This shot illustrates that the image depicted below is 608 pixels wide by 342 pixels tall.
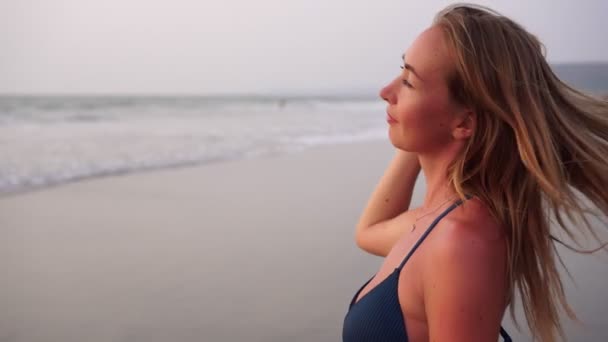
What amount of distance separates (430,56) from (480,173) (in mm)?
302

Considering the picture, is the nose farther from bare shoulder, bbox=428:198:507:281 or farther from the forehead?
bare shoulder, bbox=428:198:507:281

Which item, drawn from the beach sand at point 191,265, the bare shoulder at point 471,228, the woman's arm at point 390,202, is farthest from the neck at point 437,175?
the beach sand at point 191,265

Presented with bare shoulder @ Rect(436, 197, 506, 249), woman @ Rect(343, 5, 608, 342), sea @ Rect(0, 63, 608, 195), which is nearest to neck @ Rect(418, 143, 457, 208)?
woman @ Rect(343, 5, 608, 342)

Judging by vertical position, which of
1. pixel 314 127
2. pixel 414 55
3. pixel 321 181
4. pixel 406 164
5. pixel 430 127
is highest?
pixel 414 55

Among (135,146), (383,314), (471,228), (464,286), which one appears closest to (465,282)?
(464,286)

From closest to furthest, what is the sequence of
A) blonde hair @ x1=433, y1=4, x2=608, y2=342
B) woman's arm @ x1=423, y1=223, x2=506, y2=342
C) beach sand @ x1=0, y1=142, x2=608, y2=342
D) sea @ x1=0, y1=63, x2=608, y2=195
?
woman's arm @ x1=423, y1=223, x2=506, y2=342, blonde hair @ x1=433, y1=4, x2=608, y2=342, beach sand @ x1=0, y1=142, x2=608, y2=342, sea @ x1=0, y1=63, x2=608, y2=195

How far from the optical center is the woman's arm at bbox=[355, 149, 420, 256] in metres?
1.93

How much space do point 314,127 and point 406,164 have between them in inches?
531

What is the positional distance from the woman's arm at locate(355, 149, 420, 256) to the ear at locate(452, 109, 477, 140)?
50cm

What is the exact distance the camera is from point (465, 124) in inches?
54.8

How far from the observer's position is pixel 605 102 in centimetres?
151

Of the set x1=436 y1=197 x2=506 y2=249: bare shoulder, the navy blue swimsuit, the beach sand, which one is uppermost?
x1=436 y1=197 x2=506 y2=249: bare shoulder

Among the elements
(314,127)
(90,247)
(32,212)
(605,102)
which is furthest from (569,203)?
(314,127)

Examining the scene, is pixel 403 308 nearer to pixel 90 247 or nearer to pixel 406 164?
pixel 406 164
